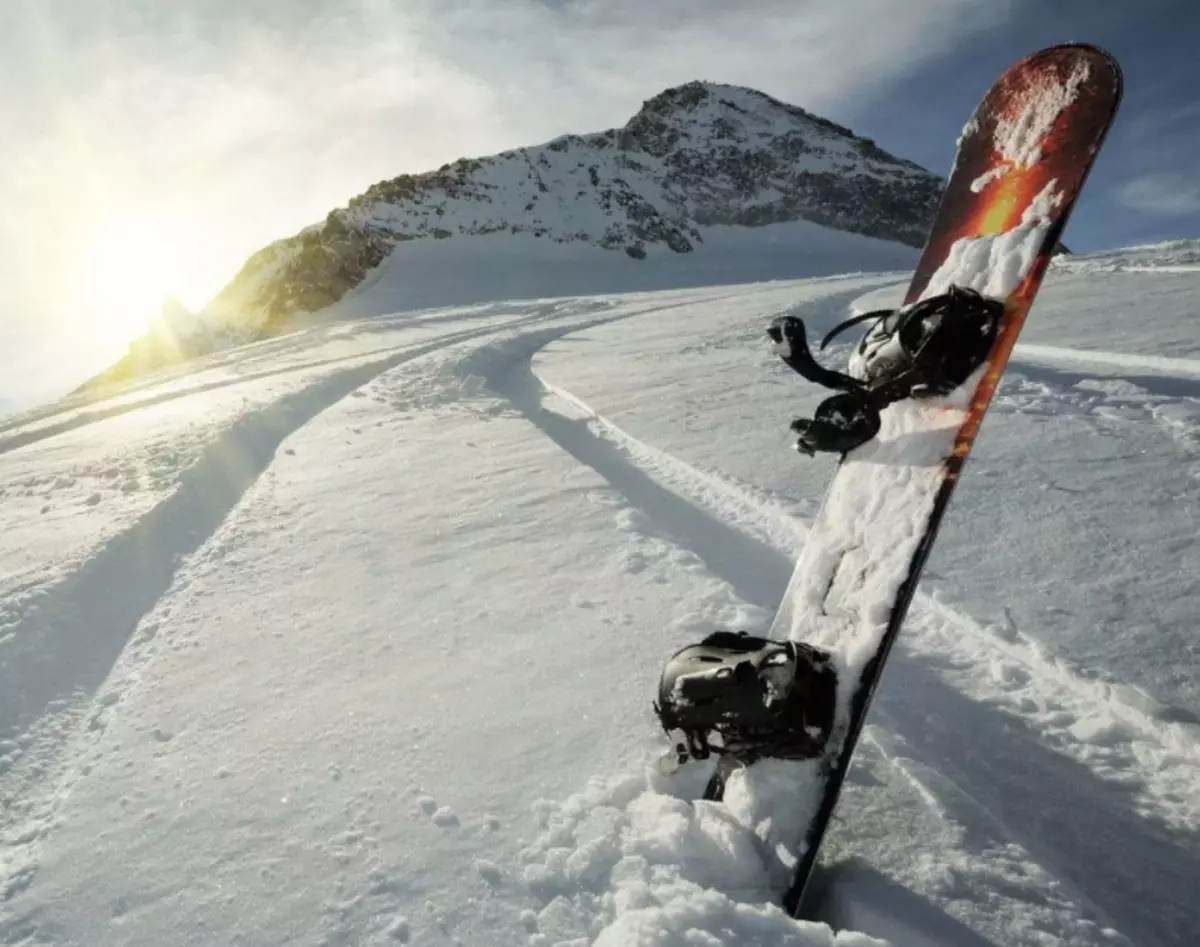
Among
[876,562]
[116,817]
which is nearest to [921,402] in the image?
[876,562]

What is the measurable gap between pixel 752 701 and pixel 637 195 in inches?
2083

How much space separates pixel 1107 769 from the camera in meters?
1.83

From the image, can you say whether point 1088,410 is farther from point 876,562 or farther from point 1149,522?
point 876,562

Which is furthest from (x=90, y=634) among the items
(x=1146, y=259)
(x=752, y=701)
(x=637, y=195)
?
(x=637, y=195)

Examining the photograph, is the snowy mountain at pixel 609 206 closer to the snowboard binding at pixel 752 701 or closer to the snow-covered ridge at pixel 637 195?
the snow-covered ridge at pixel 637 195

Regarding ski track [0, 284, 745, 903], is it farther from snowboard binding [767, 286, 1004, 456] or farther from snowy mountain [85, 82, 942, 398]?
snowy mountain [85, 82, 942, 398]

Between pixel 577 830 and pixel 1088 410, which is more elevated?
pixel 1088 410

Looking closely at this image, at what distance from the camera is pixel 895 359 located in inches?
72.1

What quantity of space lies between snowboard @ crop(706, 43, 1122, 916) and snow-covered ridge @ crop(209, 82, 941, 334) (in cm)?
→ 3256

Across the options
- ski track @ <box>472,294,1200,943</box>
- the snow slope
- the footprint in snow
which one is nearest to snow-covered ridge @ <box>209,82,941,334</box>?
the snow slope

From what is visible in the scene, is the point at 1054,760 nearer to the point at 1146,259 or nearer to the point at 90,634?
the point at 90,634

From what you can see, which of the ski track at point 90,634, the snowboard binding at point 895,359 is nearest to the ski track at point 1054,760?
the snowboard binding at point 895,359

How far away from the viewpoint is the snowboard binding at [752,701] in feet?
5.08

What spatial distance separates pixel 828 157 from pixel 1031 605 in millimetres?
64161
